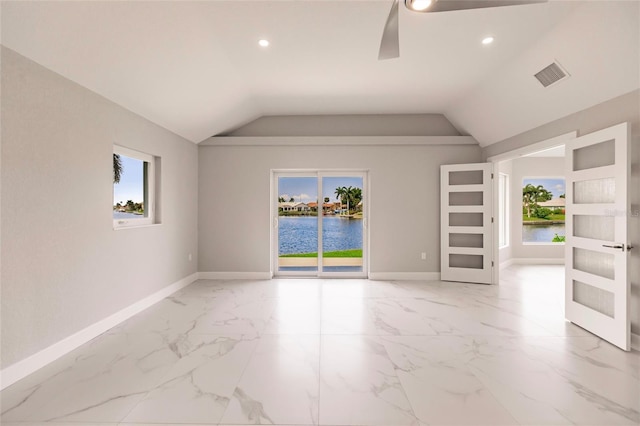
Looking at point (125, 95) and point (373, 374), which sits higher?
point (125, 95)

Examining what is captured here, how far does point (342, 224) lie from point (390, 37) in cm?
349

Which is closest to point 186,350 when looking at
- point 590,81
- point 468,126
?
point 590,81

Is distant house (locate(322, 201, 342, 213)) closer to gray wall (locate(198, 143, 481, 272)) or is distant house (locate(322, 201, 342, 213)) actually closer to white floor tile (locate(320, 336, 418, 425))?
gray wall (locate(198, 143, 481, 272))

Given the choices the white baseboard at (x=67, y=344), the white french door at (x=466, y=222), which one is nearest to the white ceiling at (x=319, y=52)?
the white french door at (x=466, y=222)

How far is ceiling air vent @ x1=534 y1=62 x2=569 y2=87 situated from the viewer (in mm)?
2715

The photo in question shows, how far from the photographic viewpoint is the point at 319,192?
195 inches

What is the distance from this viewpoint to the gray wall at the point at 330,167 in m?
4.78

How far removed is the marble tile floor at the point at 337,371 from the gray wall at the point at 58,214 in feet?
1.32

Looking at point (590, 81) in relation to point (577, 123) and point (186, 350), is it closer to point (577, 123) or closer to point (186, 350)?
point (577, 123)

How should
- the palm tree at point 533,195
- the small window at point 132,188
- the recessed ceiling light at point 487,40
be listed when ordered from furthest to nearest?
1. the palm tree at point 533,195
2. the small window at point 132,188
3. the recessed ceiling light at point 487,40

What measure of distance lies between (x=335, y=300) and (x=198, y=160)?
3379 mm

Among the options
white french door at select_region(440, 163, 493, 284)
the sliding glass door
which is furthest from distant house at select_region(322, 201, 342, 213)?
white french door at select_region(440, 163, 493, 284)

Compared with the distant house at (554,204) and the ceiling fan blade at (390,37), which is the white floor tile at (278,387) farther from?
the distant house at (554,204)

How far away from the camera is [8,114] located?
1938mm
